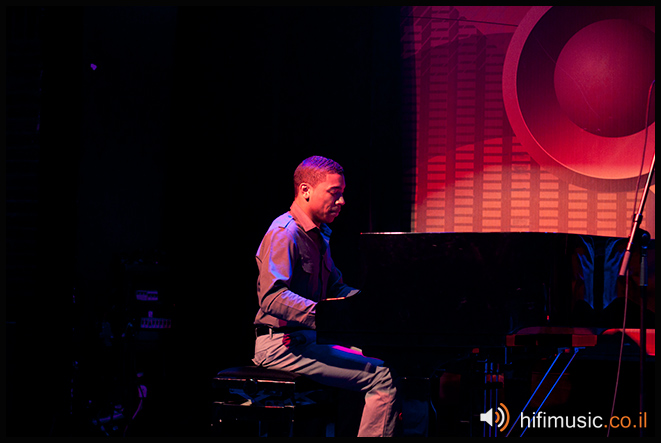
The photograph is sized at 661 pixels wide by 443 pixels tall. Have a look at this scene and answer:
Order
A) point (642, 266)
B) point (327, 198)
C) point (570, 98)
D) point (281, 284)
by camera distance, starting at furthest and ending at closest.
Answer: point (570, 98), point (327, 198), point (281, 284), point (642, 266)

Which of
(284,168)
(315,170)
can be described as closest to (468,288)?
(315,170)

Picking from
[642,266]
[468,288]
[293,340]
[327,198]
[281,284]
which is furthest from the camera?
[327,198]

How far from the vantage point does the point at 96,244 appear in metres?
4.08

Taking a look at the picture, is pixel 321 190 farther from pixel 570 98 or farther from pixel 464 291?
pixel 570 98

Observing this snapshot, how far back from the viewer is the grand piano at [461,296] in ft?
7.43

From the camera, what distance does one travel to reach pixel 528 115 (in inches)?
148

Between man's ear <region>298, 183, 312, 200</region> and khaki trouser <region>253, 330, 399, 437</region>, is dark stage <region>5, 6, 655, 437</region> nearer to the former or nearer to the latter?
man's ear <region>298, 183, 312, 200</region>

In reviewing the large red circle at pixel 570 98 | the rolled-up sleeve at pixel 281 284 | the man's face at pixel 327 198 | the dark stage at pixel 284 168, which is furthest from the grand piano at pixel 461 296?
the large red circle at pixel 570 98

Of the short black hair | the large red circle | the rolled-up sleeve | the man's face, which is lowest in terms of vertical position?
the rolled-up sleeve

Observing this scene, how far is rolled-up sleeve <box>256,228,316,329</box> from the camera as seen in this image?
98.5 inches

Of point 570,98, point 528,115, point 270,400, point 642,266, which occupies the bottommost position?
point 270,400

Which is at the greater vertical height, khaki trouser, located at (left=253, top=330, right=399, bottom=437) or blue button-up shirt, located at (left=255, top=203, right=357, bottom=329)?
blue button-up shirt, located at (left=255, top=203, right=357, bottom=329)

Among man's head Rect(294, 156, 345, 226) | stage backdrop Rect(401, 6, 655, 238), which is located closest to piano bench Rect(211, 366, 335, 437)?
man's head Rect(294, 156, 345, 226)

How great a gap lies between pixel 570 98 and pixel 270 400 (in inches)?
99.5
